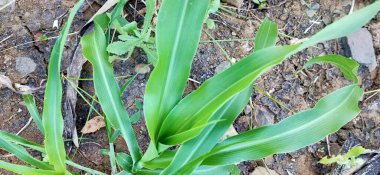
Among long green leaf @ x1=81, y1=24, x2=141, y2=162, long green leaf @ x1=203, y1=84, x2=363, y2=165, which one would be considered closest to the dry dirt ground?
long green leaf @ x1=81, y1=24, x2=141, y2=162

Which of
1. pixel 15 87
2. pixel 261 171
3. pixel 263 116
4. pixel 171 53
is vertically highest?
pixel 171 53

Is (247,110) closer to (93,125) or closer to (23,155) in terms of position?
(93,125)

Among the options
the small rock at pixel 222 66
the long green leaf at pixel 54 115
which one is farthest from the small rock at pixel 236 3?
the long green leaf at pixel 54 115

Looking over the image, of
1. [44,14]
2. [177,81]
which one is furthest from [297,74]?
[44,14]

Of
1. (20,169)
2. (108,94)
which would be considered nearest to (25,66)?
(108,94)

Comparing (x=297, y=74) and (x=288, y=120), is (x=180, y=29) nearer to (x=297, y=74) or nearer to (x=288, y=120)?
(x=288, y=120)

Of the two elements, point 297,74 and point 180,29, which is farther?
point 297,74

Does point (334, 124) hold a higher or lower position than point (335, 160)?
higher
